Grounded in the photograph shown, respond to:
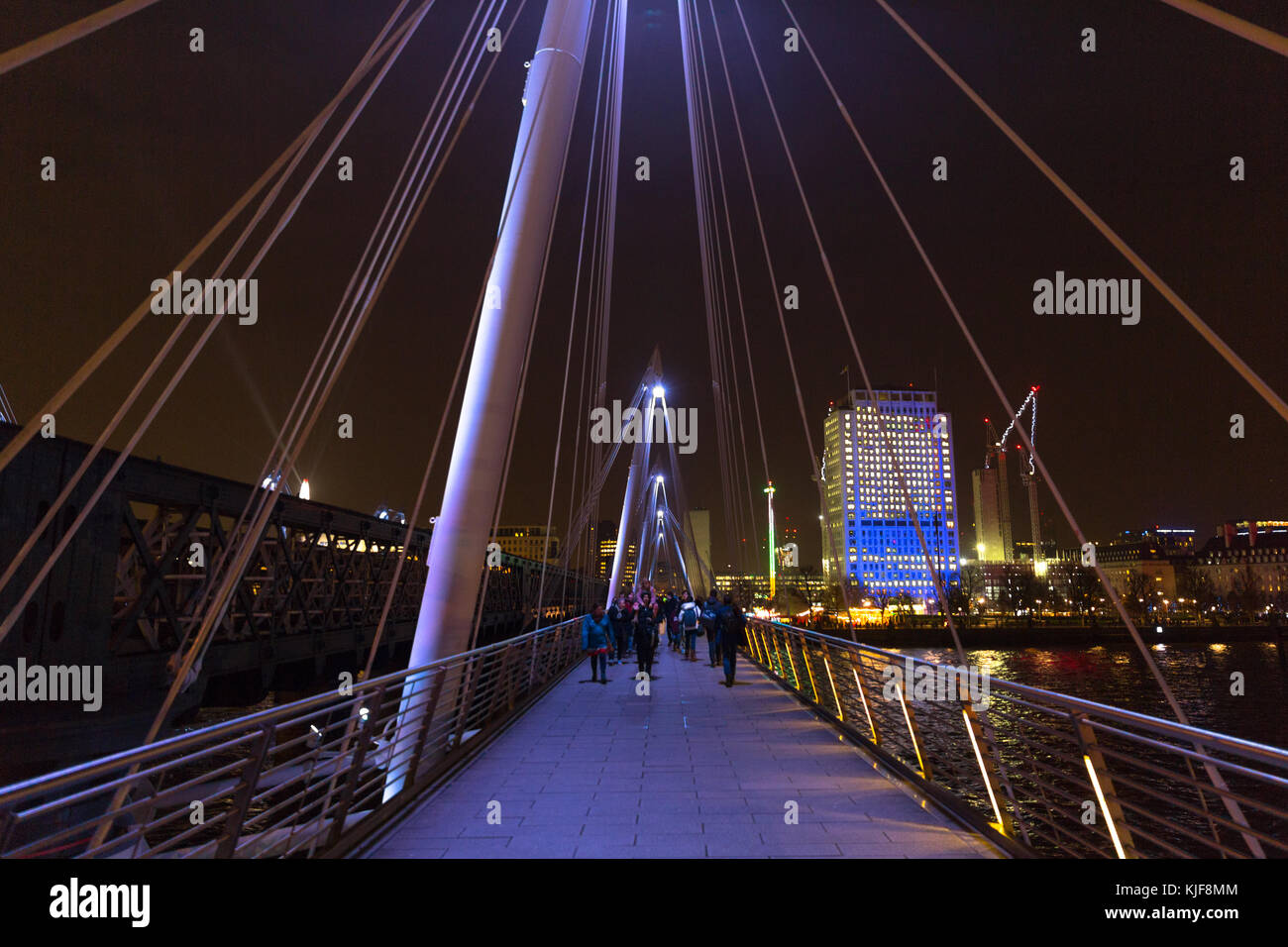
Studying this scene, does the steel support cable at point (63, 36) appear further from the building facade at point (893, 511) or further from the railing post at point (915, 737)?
the building facade at point (893, 511)

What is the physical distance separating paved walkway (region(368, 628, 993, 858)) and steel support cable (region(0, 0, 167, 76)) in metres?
4.72

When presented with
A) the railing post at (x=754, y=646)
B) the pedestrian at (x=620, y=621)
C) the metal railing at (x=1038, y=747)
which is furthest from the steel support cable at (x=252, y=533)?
the railing post at (x=754, y=646)

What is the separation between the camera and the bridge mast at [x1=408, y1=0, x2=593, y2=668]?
31.1ft

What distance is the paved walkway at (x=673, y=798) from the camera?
576cm

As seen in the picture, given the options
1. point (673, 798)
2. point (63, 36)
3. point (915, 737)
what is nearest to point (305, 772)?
point (673, 798)

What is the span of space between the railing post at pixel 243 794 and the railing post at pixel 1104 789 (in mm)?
4775

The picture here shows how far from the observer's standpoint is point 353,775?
627 cm

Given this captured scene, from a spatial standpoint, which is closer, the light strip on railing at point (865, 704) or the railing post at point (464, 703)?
the railing post at point (464, 703)

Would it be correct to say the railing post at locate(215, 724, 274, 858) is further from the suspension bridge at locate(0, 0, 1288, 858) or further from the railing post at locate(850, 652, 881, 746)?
the railing post at locate(850, 652, 881, 746)

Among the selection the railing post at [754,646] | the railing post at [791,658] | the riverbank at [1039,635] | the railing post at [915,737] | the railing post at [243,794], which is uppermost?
the railing post at [243,794]

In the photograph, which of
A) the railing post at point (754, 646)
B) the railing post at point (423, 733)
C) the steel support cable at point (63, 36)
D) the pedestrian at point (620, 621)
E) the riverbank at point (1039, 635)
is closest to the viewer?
the steel support cable at point (63, 36)

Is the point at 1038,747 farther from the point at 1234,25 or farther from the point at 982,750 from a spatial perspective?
the point at 1234,25

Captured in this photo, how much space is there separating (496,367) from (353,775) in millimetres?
4874
